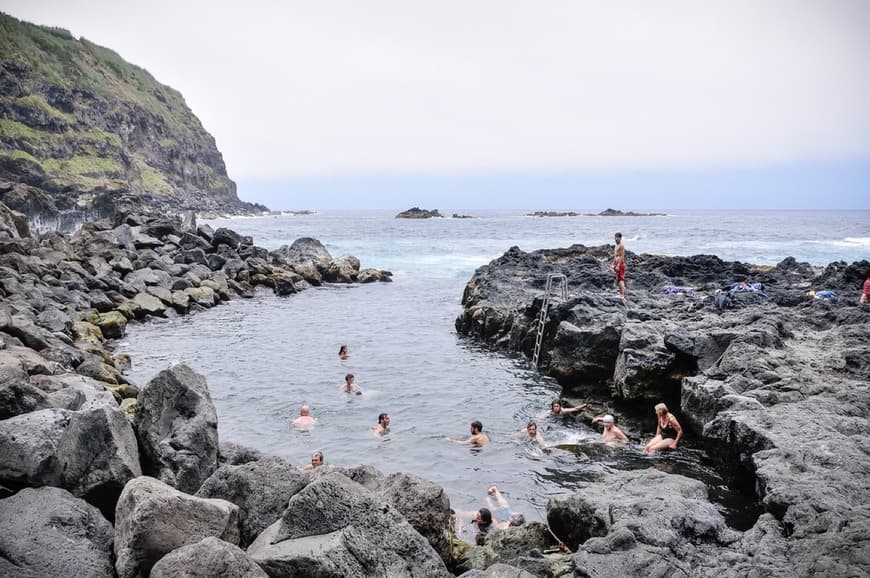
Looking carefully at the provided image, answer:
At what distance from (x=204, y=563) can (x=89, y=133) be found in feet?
458

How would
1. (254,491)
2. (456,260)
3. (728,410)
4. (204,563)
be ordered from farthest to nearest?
(456,260) < (728,410) < (254,491) < (204,563)

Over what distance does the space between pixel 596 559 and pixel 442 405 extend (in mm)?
11021

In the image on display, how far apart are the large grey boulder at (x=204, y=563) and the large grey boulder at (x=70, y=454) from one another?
1.99 m

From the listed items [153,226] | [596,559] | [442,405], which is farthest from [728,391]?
[153,226]

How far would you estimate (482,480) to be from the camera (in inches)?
467

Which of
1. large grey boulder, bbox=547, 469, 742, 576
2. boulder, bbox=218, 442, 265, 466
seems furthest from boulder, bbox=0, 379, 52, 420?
large grey boulder, bbox=547, 469, 742, 576

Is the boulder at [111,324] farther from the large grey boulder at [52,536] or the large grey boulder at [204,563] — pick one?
the large grey boulder at [204,563]

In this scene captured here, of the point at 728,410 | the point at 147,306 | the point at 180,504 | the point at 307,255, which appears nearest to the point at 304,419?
the point at 180,504

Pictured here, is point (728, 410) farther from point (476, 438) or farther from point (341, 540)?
point (341, 540)

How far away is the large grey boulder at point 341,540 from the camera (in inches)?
207

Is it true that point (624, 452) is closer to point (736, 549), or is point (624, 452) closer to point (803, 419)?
point (803, 419)

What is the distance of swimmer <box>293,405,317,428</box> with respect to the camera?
14852mm

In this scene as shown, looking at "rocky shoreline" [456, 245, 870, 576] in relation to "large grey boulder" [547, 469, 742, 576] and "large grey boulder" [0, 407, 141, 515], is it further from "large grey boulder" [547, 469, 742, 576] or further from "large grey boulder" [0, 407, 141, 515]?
"large grey boulder" [0, 407, 141, 515]

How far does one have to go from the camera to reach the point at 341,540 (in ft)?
17.9
